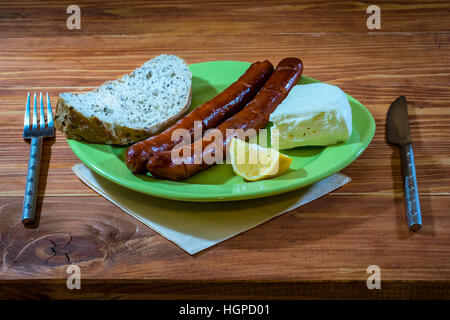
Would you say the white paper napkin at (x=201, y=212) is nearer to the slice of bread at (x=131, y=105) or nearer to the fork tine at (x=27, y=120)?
the slice of bread at (x=131, y=105)

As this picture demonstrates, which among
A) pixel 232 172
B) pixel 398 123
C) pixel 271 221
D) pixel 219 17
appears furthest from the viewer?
pixel 219 17

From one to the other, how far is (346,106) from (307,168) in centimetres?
34

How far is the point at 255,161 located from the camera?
1.76 meters

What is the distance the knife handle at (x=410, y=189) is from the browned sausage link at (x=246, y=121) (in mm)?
583

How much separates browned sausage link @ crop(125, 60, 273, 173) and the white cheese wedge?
251 mm

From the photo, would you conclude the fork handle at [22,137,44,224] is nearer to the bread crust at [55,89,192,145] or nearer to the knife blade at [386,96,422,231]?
the bread crust at [55,89,192,145]

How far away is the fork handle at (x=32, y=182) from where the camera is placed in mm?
1720

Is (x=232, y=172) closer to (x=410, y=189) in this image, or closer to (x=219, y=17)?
(x=410, y=189)

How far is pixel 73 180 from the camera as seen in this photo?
6.22 feet

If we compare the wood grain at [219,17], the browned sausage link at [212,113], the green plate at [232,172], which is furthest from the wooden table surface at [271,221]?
the browned sausage link at [212,113]

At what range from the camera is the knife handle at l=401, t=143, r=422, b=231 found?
1.65m

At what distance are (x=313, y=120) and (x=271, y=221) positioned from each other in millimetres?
466

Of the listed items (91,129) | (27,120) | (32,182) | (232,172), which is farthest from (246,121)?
(27,120)

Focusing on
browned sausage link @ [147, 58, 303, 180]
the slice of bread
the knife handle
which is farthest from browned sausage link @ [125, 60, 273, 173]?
the knife handle
